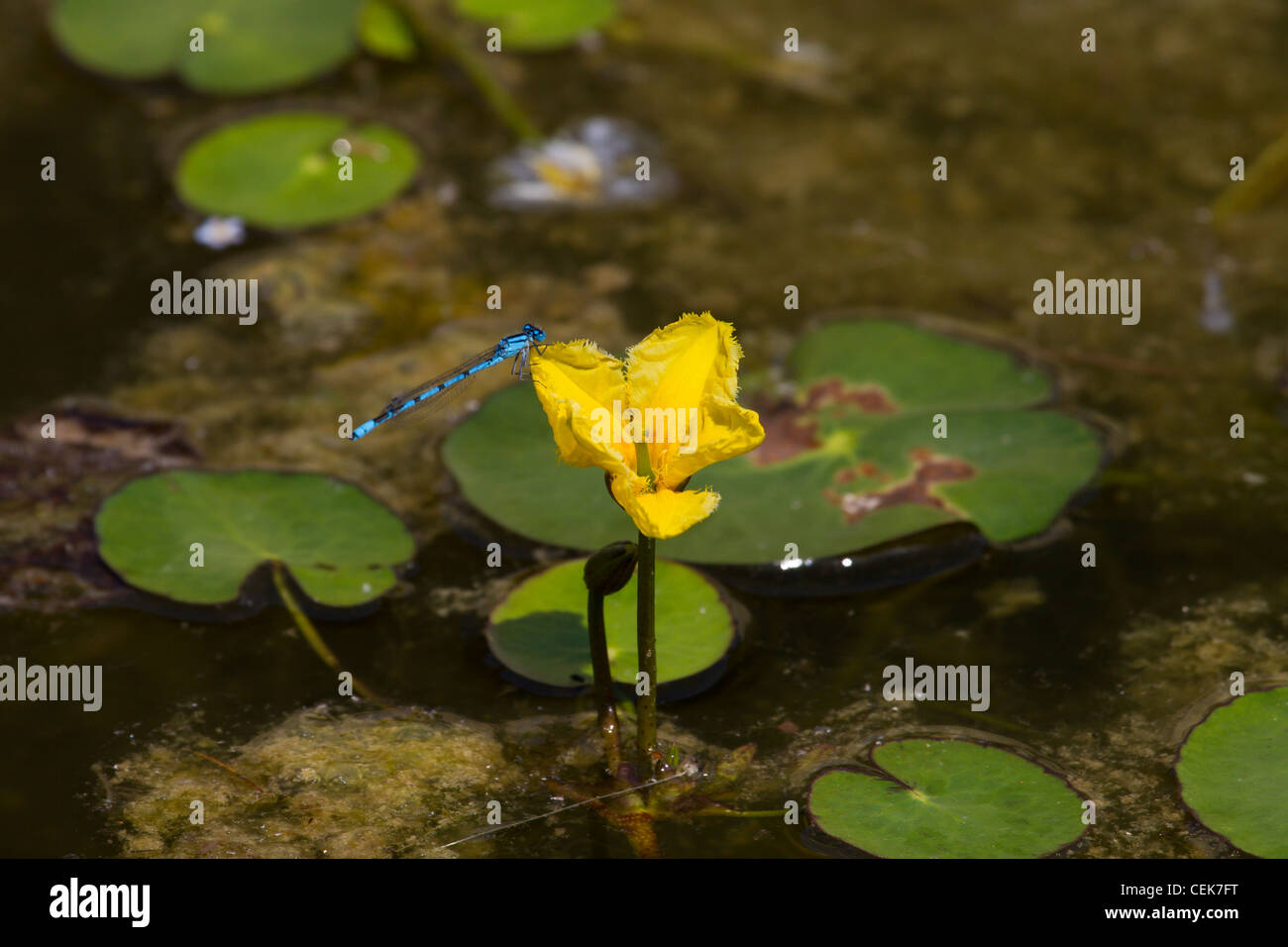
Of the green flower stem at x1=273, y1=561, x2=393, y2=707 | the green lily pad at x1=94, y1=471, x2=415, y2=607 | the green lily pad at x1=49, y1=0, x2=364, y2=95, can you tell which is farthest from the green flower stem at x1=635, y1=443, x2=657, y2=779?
the green lily pad at x1=49, y1=0, x2=364, y2=95

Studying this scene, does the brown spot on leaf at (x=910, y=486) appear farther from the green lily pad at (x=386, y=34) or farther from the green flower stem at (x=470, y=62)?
the green lily pad at (x=386, y=34)

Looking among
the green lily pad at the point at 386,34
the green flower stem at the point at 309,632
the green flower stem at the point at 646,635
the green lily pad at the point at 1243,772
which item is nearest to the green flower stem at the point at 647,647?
the green flower stem at the point at 646,635

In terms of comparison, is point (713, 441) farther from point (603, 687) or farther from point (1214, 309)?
point (1214, 309)

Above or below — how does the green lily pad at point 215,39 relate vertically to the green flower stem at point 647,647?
above

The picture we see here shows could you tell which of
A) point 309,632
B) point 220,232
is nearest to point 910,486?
point 309,632

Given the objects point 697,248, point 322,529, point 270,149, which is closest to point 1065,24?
point 697,248

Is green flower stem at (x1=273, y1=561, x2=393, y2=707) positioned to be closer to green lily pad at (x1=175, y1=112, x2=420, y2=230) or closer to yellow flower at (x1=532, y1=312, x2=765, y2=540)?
yellow flower at (x1=532, y1=312, x2=765, y2=540)
